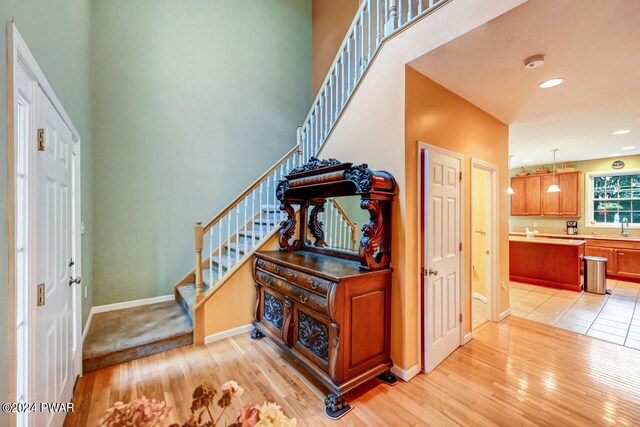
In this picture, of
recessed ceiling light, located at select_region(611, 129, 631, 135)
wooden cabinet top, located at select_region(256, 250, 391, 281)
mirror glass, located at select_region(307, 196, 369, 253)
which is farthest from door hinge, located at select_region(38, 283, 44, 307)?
recessed ceiling light, located at select_region(611, 129, 631, 135)

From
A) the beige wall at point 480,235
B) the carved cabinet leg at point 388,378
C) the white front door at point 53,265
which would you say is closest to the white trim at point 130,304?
the white front door at point 53,265

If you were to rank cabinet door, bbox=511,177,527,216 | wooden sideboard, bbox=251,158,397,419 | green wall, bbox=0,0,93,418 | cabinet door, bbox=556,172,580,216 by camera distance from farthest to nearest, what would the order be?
1. cabinet door, bbox=511,177,527,216
2. cabinet door, bbox=556,172,580,216
3. wooden sideboard, bbox=251,158,397,419
4. green wall, bbox=0,0,93,418

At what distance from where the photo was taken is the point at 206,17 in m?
4.31

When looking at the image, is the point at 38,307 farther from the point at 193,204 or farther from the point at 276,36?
the point at 276,36

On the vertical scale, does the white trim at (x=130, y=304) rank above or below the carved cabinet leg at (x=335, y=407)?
above

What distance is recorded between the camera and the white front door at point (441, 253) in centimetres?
254

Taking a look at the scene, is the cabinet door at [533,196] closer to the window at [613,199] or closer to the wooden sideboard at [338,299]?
the window at [613,199]

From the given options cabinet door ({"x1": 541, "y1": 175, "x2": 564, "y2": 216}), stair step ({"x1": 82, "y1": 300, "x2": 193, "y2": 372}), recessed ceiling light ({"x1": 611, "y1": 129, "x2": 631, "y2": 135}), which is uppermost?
recessed ceiling light ({"x1": 611, "y1": 129, "x2": 631, "y2": 135})

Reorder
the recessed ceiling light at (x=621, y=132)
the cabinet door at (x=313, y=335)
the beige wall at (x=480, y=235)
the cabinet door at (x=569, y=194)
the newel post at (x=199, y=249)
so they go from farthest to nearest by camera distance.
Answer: the cabinet door at (x=569, y=194)
the beige wall at (x=480, y=235)
the recessed ceiling light at (x=621, y=132)
the newel post at (x=199, y=249)
the cabinet door at (x=313, y=335)

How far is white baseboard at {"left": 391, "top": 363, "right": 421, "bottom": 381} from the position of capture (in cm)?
241

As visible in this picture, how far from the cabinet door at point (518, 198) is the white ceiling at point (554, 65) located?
3.56 m

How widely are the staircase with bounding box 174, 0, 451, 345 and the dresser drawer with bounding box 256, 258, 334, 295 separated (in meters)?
Answer: 0.48

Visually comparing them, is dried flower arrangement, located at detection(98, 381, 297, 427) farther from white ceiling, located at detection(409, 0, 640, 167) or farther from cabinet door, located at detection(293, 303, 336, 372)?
white ceiling, located at detection(409, 0, 640, 167)

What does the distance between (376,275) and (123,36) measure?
180 inches
